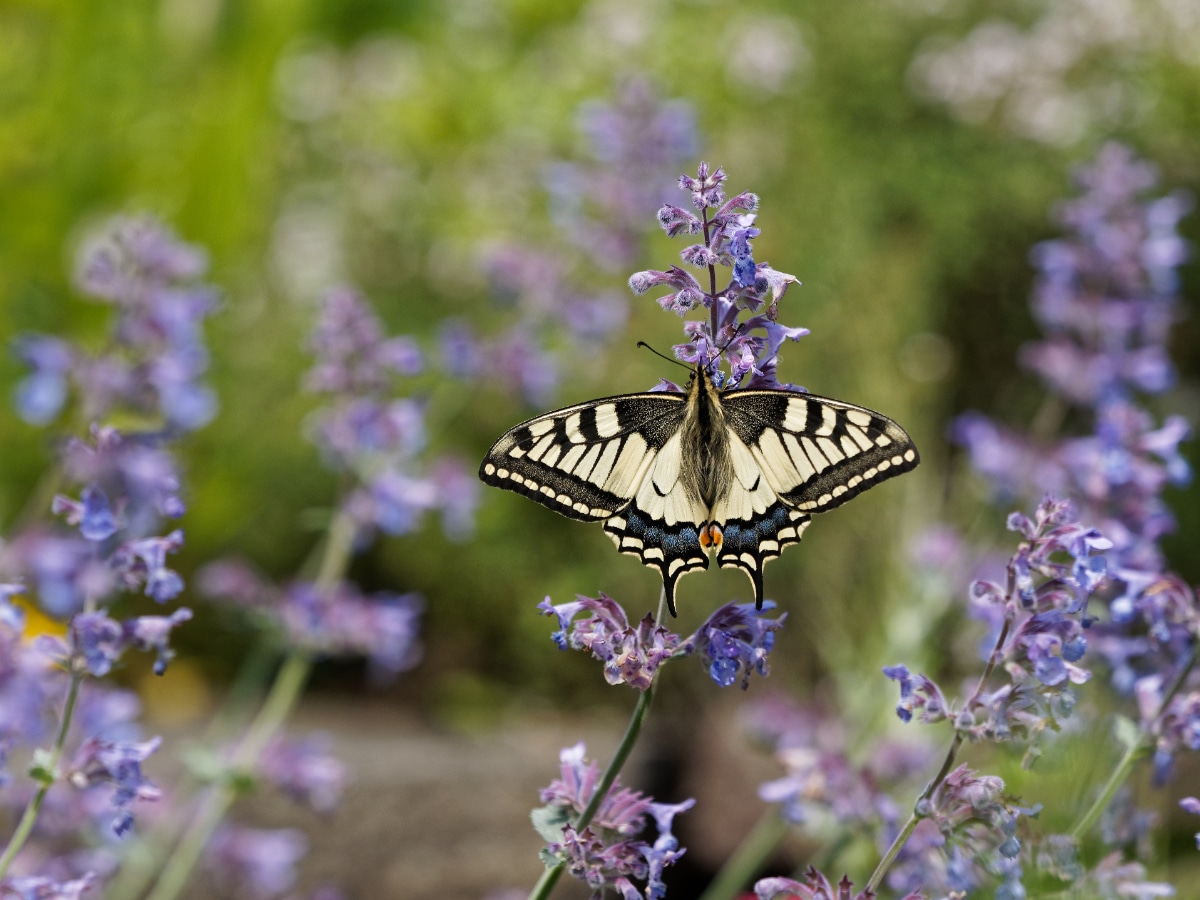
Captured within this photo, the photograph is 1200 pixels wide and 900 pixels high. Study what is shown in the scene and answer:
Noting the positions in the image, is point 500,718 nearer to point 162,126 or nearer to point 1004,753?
point 162,126

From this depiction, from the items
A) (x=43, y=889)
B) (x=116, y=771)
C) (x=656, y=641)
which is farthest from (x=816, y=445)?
(x=43, y=889)

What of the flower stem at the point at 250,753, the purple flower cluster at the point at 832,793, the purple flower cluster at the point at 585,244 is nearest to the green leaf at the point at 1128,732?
the purple flower cluster at the point at 832,793

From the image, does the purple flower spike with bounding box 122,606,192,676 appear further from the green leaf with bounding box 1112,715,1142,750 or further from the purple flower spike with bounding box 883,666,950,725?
the green leaf with bounding box 1112,715,1142,750

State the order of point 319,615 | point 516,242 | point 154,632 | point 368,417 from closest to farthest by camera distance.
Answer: point 154,632
point 368,417
point 319,615
point 516,242

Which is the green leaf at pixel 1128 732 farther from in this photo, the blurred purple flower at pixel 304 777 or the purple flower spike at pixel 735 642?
the blurred purple flower at pixel 304 777

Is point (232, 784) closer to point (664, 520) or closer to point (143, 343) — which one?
point (143, 343)

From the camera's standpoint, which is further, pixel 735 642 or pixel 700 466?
pixel 700 466

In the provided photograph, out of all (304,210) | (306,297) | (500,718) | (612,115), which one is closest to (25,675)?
(612,115)
